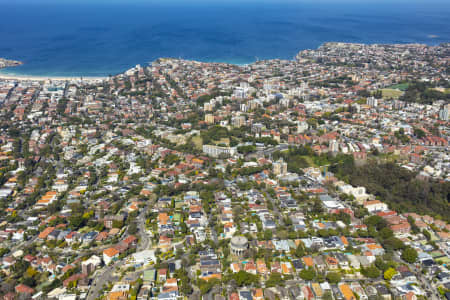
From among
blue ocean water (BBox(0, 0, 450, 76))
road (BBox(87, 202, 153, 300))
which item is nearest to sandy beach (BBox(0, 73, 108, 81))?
blue ocean water (BBox(0, 0, 450, 76))

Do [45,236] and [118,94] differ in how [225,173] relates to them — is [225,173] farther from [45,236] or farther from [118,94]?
[118,94]

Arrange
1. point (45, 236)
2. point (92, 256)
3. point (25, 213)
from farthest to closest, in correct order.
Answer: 1. point (25, 213)
2. point (45, 236)
3. point (92, 256)

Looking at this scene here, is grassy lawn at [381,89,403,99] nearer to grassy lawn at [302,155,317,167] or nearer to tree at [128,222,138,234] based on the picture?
grassy lawn at [302,155,317,167]

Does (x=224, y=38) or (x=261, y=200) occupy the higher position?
(x=224, y=38)

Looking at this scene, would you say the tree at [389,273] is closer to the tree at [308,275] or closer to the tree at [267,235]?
the tree at [308,275]

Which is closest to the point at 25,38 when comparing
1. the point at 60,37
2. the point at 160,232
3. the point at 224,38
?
the point at 60,37

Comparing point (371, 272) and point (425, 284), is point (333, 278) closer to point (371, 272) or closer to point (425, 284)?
point (371, 272)
